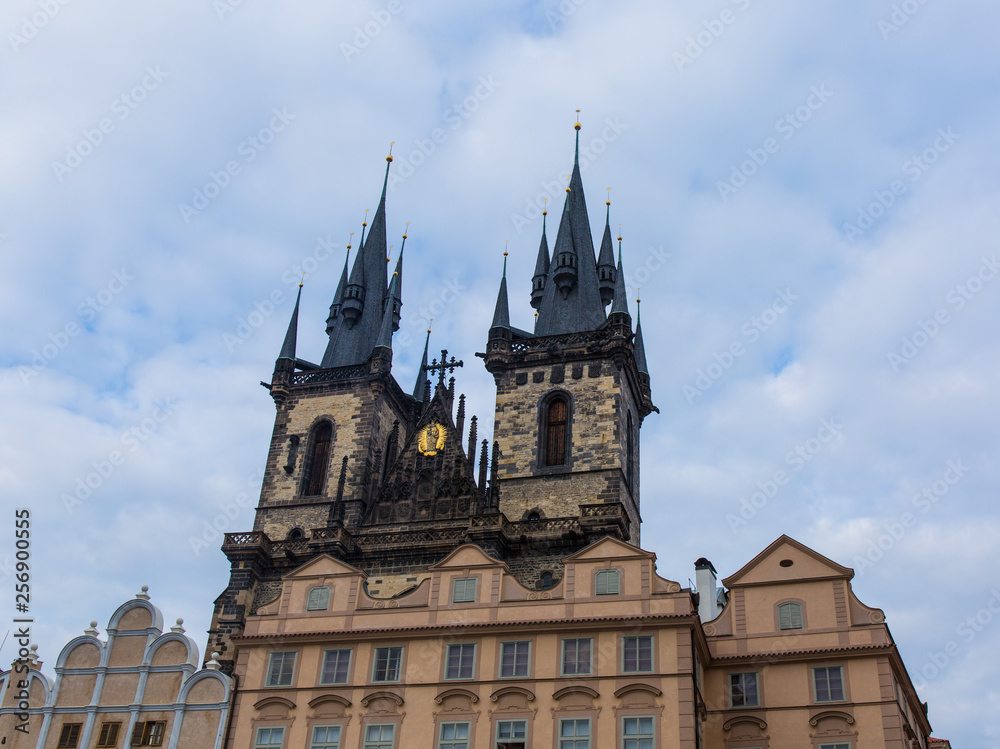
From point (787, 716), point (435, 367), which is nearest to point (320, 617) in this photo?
point (787, 716)

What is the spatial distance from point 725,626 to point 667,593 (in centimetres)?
239

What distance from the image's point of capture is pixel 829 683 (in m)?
26.8

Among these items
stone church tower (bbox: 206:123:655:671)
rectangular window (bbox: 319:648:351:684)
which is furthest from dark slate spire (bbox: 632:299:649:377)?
rectangular window (bbox: 319:648:351:684)

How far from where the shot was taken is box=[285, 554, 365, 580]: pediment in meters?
30.0

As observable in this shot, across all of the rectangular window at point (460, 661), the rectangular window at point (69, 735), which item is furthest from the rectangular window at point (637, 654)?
the rectangular window at point (69, 735)

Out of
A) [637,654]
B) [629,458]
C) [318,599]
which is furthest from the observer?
[629,458]

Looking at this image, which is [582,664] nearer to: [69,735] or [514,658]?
[514,658]

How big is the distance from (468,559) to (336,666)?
4179mm

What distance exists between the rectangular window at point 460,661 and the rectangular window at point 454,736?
46.4 inches

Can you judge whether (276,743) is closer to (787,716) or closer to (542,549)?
(787,716)

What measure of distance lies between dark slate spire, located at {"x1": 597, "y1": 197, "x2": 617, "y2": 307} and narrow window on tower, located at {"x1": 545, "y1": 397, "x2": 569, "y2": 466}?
27.5 ft

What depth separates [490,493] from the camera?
43844 mm

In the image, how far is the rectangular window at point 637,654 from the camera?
2623 centimetres

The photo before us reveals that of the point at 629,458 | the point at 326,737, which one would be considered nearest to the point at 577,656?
the point at 326,737
